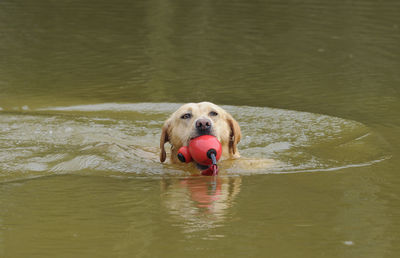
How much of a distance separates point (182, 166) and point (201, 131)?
590 millimetres

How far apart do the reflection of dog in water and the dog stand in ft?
1.42

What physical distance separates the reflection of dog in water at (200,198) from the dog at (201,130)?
434 millimetres

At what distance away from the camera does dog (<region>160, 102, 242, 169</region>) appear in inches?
272

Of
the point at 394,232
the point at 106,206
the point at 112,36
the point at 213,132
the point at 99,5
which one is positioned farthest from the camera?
the point at 99,5

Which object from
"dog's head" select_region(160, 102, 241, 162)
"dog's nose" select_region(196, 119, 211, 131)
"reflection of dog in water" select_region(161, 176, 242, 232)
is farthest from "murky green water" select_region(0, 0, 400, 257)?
"dog's nose" select_region(196, 119, 211, 131)

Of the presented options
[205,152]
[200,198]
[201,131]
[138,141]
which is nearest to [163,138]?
[201,131]

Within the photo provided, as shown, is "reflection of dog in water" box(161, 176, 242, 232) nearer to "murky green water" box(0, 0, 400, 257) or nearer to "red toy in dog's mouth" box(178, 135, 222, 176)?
"murky green water" box(0, 0, 400, 257)

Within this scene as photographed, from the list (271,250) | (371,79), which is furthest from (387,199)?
(371,79)

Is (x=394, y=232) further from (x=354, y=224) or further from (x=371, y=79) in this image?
(x=371, y=79)

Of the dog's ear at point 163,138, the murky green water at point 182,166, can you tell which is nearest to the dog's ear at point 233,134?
the murky green water at point 182,166

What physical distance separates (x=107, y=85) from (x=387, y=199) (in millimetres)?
7201

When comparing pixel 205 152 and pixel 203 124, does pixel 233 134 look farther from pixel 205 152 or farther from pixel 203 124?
pixel 205 152

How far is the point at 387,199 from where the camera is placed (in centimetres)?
581

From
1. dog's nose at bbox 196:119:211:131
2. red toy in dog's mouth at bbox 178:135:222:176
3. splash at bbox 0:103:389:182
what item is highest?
dog's nose at bbox 196:119:211:131
